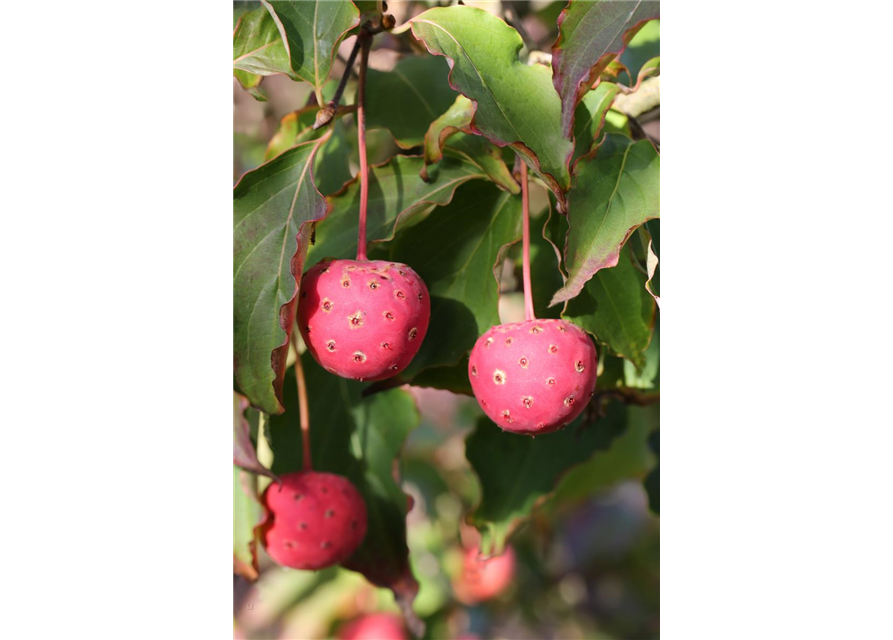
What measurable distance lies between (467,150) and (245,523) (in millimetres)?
438

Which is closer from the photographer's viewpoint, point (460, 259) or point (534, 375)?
point (534, 375)

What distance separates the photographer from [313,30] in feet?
2.20

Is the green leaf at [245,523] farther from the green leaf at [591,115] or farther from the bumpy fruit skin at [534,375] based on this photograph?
the green leaf at [591,115]

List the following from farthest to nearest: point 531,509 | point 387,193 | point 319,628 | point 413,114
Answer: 1. point 319,628
2. point 531,509
3. point 413,114
4. point 387,193

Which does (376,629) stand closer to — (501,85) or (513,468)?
(513,468)

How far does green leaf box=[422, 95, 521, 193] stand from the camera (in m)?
0.70

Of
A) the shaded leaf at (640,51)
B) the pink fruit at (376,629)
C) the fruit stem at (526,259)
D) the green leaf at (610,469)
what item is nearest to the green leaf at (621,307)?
the fruit stem at (526,259)

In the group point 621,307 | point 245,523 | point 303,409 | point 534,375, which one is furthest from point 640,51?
point 245,523

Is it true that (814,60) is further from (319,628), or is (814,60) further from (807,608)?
(319,628)

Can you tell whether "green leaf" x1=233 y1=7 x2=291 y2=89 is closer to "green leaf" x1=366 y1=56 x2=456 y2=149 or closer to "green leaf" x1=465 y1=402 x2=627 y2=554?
"green leaf" x1=366 y1=56 x2=456 y2=149

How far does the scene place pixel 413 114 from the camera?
2.90 ft

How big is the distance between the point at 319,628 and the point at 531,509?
102 centimetres

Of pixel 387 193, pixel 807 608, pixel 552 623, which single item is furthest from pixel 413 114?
pixel 552 623
